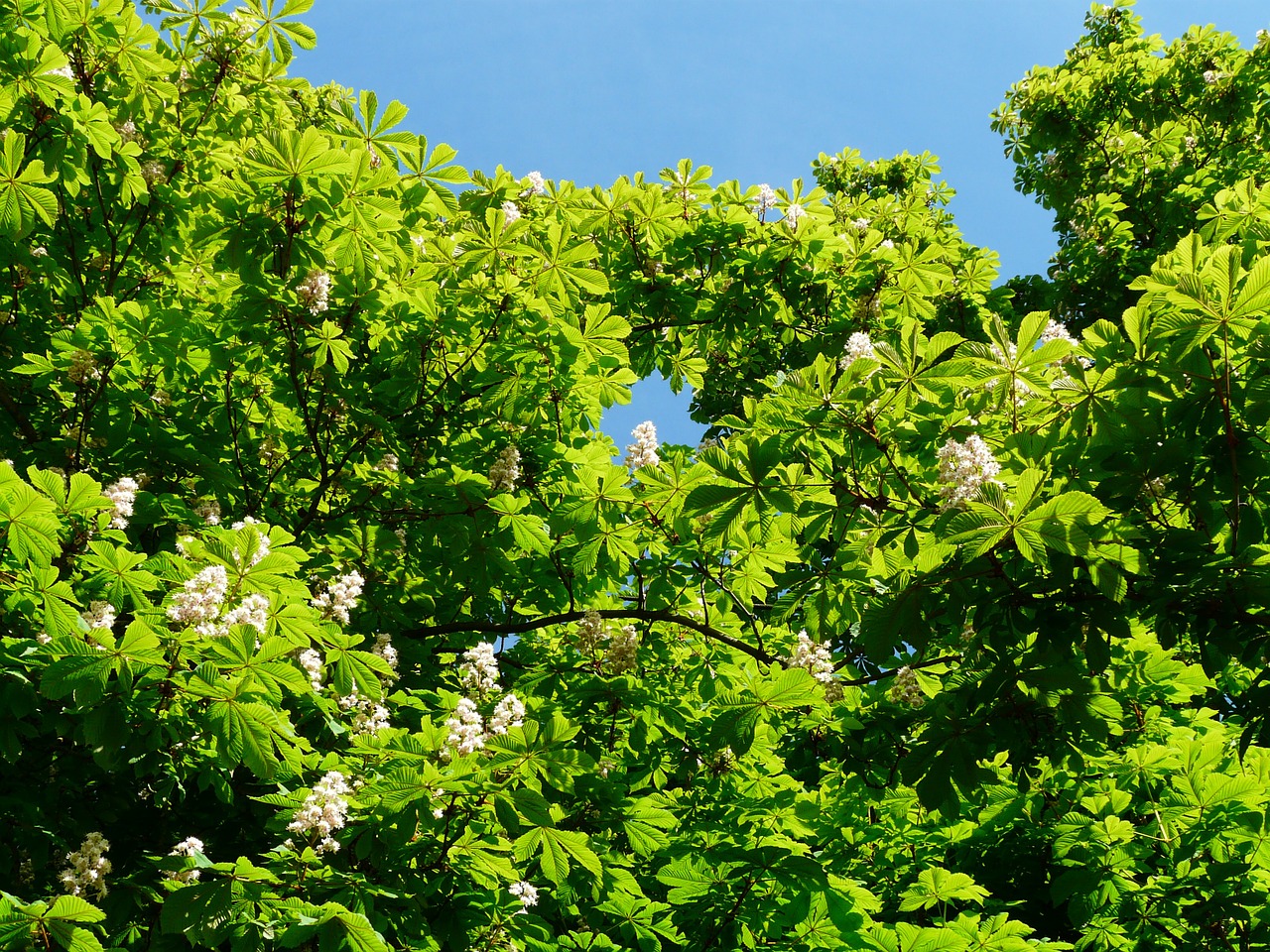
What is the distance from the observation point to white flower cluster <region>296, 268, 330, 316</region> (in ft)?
16.0

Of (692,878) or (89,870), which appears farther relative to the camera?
(692,878)

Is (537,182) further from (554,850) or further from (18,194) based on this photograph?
(554,850)

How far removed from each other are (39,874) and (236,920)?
1.46 meters

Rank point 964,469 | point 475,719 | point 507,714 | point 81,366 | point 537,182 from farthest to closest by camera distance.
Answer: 1. point 537,182
2. point 81,366
3. point 507,714
4. point 475,719
5. point 964,469

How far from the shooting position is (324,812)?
3.55 metres

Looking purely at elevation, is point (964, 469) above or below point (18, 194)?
below

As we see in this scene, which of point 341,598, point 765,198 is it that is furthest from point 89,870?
point 765,198

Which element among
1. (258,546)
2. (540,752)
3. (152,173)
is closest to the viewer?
(540,752)

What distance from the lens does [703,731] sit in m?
4.75

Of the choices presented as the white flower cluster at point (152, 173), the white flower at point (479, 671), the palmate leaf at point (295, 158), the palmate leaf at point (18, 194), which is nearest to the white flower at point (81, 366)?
the palmate leaf at point (18, 194)

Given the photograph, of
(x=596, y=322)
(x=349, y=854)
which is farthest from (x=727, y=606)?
(x=349, y=854)

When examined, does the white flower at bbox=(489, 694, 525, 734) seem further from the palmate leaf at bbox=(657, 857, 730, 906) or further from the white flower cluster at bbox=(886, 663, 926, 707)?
the white flower cluster at bbox=(886, 663, 926, 707)

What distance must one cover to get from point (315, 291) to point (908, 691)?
11.2 ft

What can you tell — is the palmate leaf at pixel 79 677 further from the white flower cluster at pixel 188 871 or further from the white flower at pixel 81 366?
the white flower at pixel 81 366
